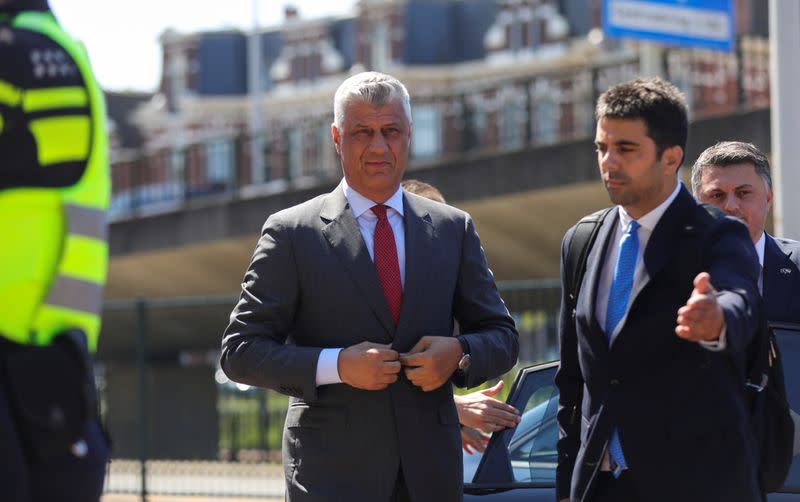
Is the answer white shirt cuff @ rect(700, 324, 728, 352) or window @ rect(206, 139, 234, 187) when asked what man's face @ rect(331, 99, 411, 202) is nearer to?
white shirt cuff @ rect(700, 324, 728, 352)

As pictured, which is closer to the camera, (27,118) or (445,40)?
(27,118)

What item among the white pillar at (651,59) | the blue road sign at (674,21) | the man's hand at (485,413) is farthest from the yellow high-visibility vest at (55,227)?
the white pillar at (651,59)

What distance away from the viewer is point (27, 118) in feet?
9.66

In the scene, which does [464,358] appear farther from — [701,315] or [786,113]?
[786,113]

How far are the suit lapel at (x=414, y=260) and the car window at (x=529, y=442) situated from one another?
0.95 metres

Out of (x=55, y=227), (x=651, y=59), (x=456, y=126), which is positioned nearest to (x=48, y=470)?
(x=55, y=227)

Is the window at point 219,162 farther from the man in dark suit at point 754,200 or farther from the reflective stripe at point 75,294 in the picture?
the reflective stripe at point 75,294

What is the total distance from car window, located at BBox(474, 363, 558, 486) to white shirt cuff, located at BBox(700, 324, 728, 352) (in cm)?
167

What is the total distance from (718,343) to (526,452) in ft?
5.98

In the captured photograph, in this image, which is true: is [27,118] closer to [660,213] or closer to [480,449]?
[660,213]

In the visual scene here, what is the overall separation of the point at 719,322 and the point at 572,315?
654 millimetres

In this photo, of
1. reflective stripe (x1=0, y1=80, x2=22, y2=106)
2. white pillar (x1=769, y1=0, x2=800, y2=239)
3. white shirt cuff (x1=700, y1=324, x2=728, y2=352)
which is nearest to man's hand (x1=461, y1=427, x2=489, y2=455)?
white shirt cuff (x1=700, y1=324, x2=728, y2=352)

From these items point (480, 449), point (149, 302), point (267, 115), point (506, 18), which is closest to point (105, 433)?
point (480, 449)

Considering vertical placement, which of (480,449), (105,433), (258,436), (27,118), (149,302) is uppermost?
(27,118)
